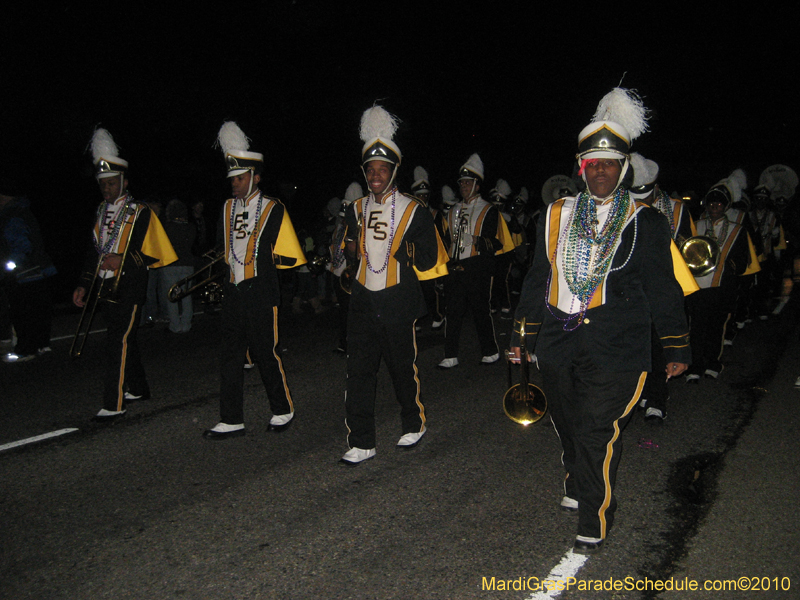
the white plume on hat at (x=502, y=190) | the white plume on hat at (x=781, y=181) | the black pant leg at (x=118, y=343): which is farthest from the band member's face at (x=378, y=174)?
the white plume on hat at (x=781, y=181)

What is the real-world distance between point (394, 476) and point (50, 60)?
499 inches

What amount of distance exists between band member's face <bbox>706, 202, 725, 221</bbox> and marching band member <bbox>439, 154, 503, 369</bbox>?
2262mm

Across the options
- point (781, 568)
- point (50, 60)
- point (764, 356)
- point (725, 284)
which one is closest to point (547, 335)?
point (781, 568)

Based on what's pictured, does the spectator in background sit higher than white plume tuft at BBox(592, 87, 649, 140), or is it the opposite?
white plume tuft at BBox(592, 87, 649, 140)

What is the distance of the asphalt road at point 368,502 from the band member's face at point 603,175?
1.85 m

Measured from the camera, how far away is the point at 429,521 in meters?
3.70

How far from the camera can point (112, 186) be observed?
18.5ft

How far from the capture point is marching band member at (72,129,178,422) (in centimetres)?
549

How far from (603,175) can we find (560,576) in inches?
78.1

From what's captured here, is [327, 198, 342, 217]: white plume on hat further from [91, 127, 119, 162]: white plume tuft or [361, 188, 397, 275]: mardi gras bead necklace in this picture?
[361, 188, 397, 275]: mardi gras bead necklace

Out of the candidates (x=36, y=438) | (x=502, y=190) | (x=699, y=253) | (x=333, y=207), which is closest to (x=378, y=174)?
(x=699, y=253)

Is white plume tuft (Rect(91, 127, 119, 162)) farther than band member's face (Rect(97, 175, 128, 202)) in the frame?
Yes

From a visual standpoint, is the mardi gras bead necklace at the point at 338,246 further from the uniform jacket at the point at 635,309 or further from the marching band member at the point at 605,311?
the uniform jacket at the point at 635,309

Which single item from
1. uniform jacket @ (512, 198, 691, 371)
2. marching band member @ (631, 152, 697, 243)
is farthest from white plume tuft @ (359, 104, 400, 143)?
marching band member @ (631, 152, 697, 243)
